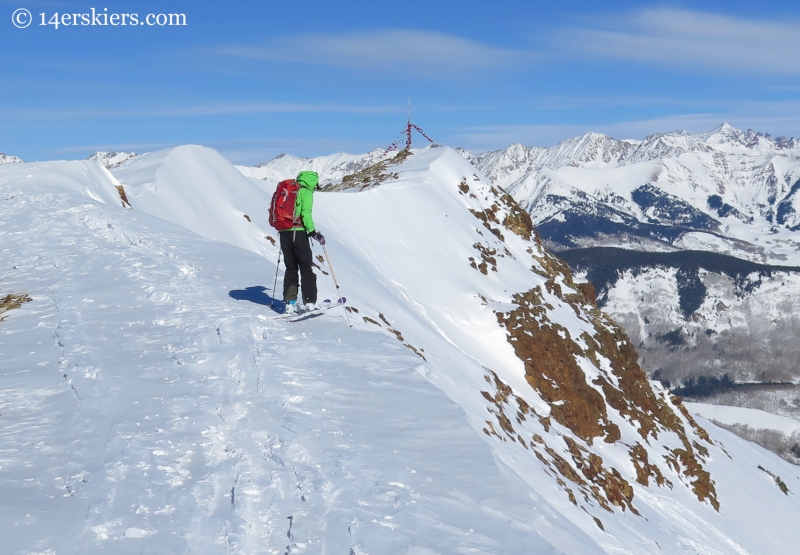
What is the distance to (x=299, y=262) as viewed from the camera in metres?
15.0

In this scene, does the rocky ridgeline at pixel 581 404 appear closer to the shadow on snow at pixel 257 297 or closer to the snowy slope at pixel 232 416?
the snowy slope at pixel 232 416

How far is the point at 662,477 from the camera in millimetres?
38719

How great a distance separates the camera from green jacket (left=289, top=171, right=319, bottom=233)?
14.7 m

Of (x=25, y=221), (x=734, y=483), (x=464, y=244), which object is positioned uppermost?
(x=25, y=221)

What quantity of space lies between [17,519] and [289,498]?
2716mm

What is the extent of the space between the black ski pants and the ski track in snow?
712mm

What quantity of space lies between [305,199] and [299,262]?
1399 millimetres

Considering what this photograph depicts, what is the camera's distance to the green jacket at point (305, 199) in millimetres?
14719

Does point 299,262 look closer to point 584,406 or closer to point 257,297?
point 257,297

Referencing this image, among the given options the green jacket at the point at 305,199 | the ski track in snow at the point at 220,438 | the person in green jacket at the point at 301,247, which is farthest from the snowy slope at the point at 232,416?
the green jacket at the point at 305,199

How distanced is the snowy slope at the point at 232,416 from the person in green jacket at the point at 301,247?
0.63 m

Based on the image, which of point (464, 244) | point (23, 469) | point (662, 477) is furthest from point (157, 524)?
point (464, 244)

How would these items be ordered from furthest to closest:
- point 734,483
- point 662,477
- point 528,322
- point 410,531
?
1. point 734,483
2. point 528,322
3. point 662,477
4. point 410,531

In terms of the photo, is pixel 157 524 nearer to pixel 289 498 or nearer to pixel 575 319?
pixel 289 498
